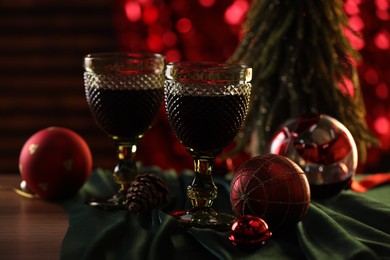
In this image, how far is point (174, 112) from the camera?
1.11m

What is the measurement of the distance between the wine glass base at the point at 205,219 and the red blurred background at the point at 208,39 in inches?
55.1

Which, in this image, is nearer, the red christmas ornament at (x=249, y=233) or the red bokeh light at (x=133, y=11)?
the red christmas ornament at (x=249, y=233)

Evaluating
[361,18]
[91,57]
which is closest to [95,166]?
[361,18]

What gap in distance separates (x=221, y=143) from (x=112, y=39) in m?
1.96

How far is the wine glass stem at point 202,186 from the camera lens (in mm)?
1137

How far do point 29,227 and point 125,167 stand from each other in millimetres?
235

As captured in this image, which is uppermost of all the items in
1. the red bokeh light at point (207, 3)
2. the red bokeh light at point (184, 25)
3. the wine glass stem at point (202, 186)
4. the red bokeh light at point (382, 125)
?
the red bokeh light at point (207, 3)

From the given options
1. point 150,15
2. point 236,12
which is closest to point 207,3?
point 236,12

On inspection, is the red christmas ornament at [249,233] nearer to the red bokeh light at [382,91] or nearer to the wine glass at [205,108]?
the wine glass at [205,108]

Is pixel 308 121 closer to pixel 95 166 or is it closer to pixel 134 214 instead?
pixel 134 214

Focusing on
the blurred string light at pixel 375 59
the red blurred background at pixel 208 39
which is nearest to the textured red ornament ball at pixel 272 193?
the red blurred background at pixel 208 39

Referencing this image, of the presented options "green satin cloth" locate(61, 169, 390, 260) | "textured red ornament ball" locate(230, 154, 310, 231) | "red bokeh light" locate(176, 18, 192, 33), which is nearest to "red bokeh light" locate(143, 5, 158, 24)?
"red bokeh light" locate(176, 18, 192, 33)

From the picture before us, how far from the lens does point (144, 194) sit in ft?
3.85

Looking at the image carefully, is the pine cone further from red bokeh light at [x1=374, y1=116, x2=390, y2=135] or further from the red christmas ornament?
red bokeh light at [x1=374, y1=116, x2=390, y2=135]
